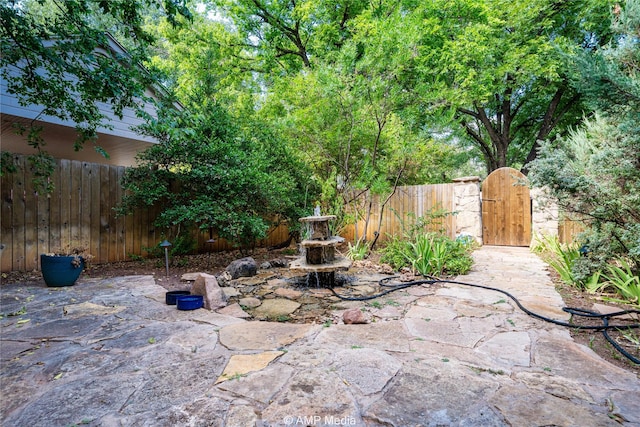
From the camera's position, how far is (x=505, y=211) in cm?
648

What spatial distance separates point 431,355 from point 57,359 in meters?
2.18

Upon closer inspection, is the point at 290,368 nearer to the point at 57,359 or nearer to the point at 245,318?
the point at 245,318

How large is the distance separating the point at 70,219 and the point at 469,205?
6.95 metres

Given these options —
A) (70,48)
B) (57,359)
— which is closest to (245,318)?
(57,359)

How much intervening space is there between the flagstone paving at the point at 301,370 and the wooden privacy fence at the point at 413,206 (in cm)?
377

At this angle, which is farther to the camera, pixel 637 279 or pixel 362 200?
pixel 362 200

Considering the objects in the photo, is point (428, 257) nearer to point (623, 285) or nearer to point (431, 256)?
point (431, 256)

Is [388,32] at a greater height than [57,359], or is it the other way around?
[388,32]

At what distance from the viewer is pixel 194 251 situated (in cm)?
552

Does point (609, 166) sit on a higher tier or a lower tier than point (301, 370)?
higher

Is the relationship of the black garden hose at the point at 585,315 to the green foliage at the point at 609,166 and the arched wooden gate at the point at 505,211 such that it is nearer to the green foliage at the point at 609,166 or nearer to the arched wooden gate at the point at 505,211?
the green foliage at the point at 609,166

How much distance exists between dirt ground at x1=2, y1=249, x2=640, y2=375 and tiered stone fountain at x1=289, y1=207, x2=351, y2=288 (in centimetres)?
114

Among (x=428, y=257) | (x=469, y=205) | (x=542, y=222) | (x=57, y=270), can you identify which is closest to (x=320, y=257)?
(x=428, y=257)

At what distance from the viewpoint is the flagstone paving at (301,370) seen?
1.22 m
